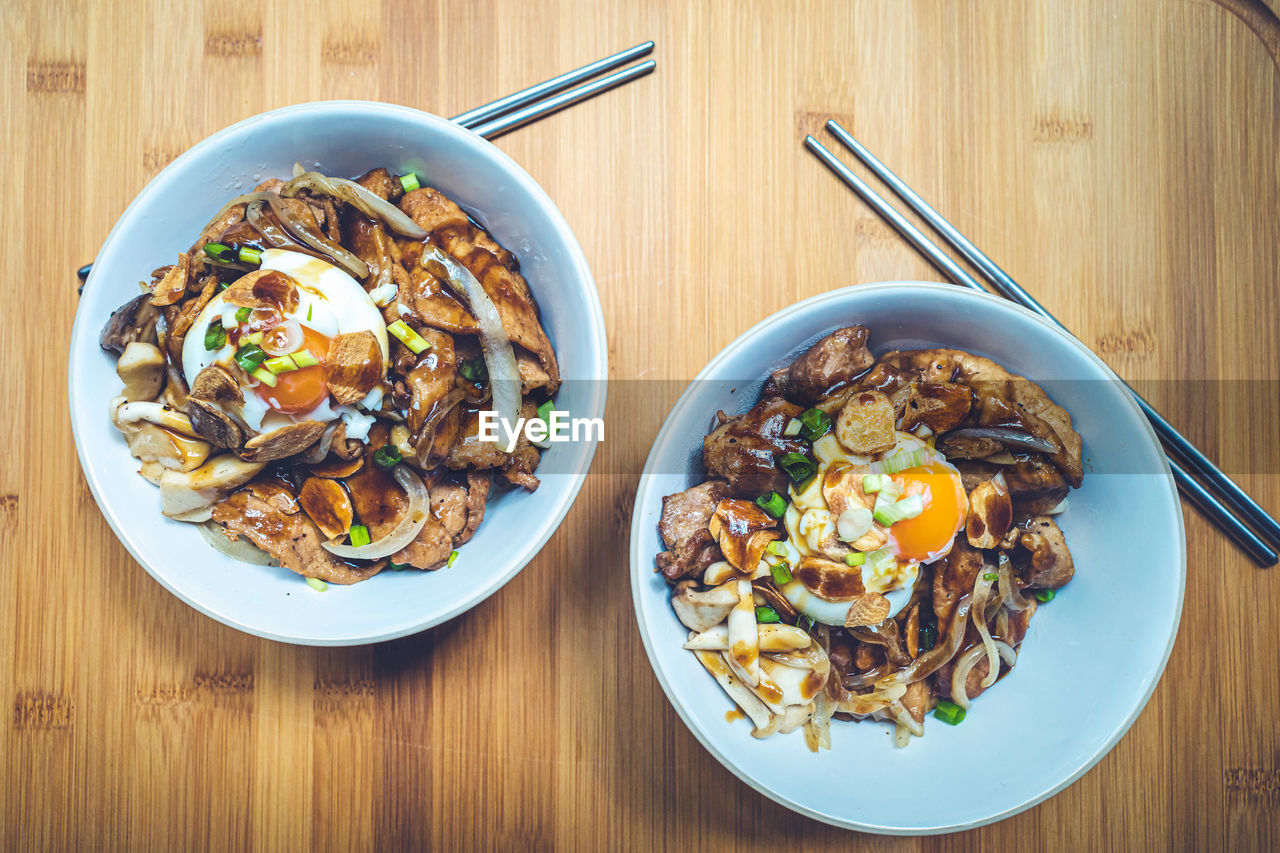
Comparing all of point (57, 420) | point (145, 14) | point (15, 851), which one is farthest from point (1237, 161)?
point (15, 851)

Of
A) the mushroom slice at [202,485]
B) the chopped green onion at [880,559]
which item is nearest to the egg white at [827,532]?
the chopped green onion at [880,559]

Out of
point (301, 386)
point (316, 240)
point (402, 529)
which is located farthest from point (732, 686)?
point (316, 240)

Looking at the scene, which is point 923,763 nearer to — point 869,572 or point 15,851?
point 869,572

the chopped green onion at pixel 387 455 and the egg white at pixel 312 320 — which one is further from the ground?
the egg white at pixel 312 320

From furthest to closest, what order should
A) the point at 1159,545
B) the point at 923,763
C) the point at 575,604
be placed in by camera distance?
the point at 575,604 → the point at 923,763 → the point at 1159,545

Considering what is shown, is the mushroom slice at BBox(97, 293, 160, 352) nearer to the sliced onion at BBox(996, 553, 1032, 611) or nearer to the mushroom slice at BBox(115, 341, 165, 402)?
the mushroom slice at BBox(115, 341, 165, 402)

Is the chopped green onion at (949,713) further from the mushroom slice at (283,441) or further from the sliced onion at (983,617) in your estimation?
the mushroom slice at (283,441)
